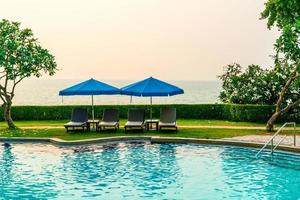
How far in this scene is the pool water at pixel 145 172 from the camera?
42.3ft

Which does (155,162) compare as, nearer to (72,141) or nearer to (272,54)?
(72,141)

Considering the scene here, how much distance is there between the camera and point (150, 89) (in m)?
23.9

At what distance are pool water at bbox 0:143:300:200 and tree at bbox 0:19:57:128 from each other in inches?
223

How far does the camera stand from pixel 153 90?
2381 centimetres

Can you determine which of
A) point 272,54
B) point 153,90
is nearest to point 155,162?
point 153,90

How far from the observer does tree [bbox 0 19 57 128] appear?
25.0m

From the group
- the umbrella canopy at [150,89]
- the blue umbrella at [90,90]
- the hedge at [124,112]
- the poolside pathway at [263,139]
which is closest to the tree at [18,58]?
the blue umbrella at [90,90]

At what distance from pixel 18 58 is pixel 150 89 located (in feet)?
23.0

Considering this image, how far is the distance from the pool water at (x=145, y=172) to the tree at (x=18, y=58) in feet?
18.6

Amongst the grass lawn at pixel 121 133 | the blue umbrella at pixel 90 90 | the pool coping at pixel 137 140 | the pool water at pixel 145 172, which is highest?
the blue umbrella at pixel 90 90

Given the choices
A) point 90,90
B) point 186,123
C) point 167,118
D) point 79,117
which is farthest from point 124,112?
point 167,118

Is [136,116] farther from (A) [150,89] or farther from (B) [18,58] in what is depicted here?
(B) [18,58]

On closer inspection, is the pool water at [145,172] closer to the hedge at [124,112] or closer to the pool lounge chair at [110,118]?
the pool lounge chair at [110,118]

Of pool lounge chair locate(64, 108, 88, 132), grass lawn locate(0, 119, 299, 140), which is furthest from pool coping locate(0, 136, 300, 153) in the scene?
pool lounge chair locate(64, 108, 88, 132)
